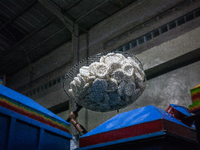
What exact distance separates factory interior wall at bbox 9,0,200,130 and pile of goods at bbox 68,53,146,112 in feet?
8.76

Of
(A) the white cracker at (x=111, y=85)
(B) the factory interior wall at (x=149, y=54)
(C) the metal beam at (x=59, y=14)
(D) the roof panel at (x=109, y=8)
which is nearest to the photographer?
(A) the white cracker at (x=111, y=85)

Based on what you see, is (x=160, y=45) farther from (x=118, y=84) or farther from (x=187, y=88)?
(x=118, y=84)

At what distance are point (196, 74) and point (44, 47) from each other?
471 centimetres

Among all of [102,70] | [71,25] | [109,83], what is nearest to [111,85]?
[109,83]

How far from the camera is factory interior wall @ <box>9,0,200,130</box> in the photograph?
438 centimetres

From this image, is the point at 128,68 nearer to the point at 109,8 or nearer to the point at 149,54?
the point at 149,54

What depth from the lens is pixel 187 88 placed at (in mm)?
4289

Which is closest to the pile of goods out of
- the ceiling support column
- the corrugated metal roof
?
the ceiling support column

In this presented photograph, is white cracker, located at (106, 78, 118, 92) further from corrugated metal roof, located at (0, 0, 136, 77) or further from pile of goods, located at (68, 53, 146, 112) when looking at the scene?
corrugated metal roof, located at (0, 0, 136, 77)

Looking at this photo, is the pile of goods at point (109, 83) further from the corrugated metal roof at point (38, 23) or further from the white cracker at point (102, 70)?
the corrugated metal roof at point (38, 23)

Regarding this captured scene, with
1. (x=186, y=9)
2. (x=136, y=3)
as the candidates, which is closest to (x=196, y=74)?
(x=186, y=9)

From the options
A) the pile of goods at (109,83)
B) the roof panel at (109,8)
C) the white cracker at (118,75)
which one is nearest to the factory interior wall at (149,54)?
the roof panel at (109,8)

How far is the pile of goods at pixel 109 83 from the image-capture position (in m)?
1.80

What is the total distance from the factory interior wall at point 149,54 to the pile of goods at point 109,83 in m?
2.67
